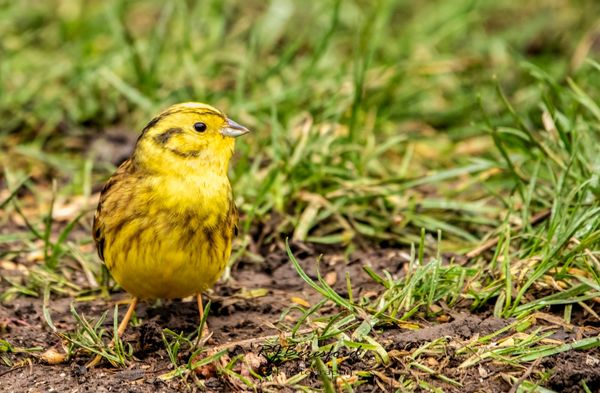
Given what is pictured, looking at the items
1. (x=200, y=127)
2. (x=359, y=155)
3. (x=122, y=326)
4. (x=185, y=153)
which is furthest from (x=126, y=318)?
(x=359, y=155)

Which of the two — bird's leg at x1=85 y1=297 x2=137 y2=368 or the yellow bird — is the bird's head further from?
bird's leg at x1=85 y1=297 x2=137 y2=368

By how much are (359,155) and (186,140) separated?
162 cm

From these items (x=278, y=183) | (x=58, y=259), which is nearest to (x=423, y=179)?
(x=278, y=183)

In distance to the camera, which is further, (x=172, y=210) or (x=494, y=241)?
(x=494, y=241)

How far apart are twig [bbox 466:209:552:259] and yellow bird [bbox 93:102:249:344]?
112cm

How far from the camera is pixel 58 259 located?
5090 mm

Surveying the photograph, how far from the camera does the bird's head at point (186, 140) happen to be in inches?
167

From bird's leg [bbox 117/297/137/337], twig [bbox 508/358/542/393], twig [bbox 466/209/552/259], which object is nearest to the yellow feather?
bird's leg [bbox 117/297/137/337]

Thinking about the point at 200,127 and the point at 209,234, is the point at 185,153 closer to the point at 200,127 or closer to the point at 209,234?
the point at 200,127

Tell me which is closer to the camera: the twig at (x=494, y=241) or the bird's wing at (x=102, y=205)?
the bird's wing at (x=102, y=205)

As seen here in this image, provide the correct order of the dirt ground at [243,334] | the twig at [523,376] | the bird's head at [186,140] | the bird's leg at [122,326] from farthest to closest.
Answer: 1. the bird's head at [186,140]
2. the bird's leg at [122,326]
3. the dirt ground at [243,334]
4. the twig at [523,376]

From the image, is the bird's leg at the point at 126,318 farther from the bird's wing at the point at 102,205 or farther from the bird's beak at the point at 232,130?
the bird's beak at the point at 232,130

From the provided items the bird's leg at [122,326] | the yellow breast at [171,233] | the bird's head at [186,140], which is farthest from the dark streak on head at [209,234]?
the bird's leg at [122,326]

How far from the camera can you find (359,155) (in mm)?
5684
